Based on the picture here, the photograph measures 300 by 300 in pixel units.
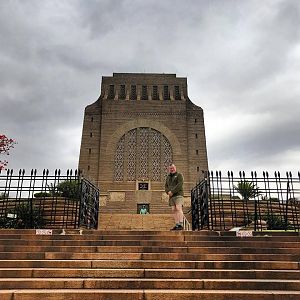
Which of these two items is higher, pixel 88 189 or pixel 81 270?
pixel 88 189

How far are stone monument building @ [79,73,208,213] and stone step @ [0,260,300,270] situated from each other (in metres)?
23.4

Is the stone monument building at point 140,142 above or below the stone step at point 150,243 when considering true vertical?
above

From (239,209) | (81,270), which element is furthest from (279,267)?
(239,209)

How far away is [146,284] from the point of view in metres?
4.71

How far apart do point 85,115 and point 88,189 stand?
24014 millimetres

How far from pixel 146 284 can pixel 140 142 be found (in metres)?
28.2

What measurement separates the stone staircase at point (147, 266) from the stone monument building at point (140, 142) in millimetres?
22299

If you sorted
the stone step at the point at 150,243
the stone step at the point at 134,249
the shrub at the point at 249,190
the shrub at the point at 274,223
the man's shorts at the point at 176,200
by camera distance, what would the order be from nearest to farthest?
the stone step at the point at 134,249 < the stone step at the point at 150,243 < the man's shorts at the point at 176,200 < the shrub at the point at 249,190 < the shrub at the point at 274,223

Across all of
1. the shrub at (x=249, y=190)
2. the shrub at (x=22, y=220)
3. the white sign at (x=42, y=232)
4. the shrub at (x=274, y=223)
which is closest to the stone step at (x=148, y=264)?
the white sign at (x=42, y=232)

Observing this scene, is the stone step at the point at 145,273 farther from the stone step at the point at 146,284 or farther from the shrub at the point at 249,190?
the shrub at the point at 249,190

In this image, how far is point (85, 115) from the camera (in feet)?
113

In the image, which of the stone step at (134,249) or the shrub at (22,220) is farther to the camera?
the shrub at (22,220)

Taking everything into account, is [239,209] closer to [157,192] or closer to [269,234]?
[269,234]

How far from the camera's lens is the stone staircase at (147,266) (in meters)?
4.42
